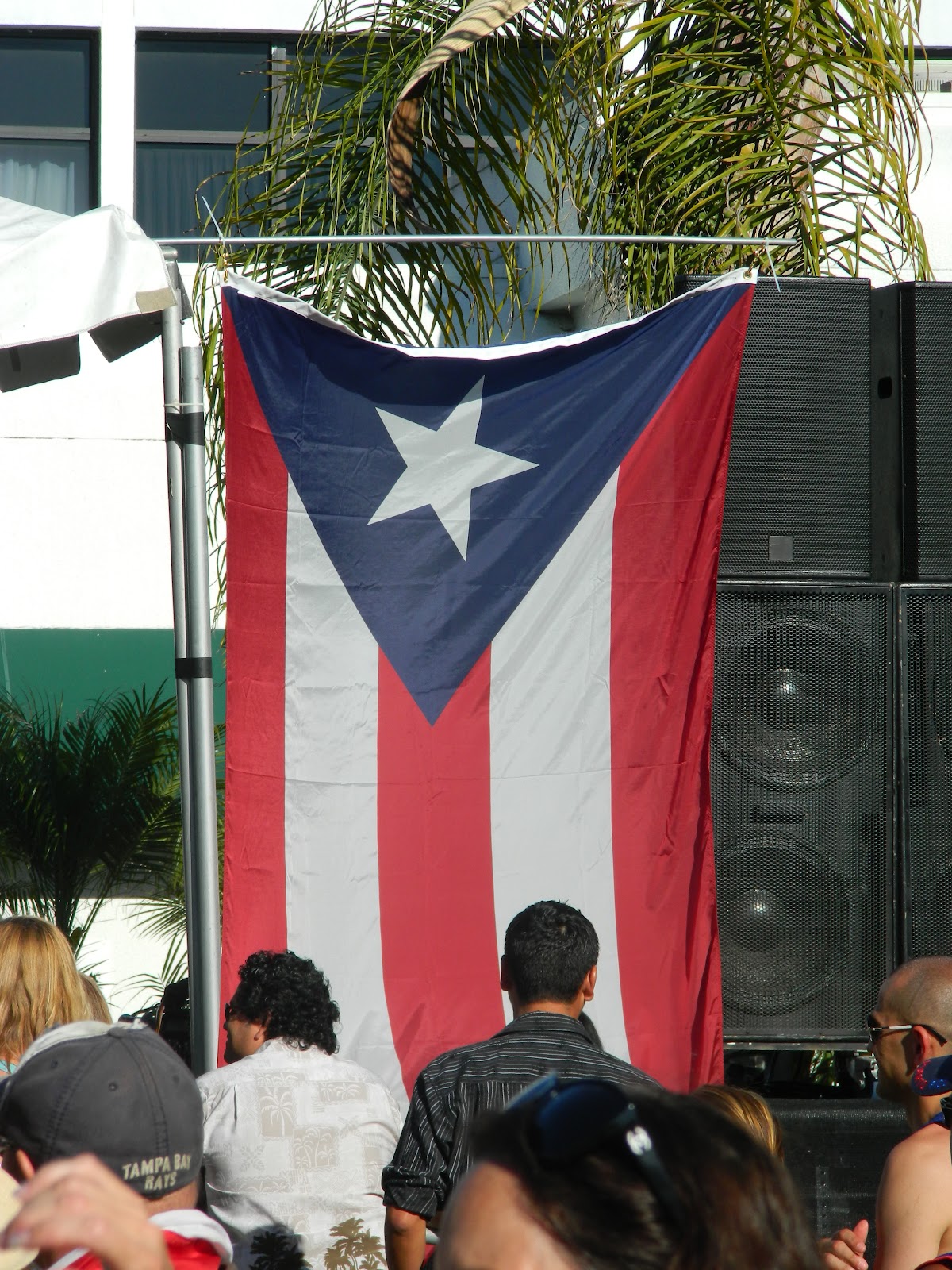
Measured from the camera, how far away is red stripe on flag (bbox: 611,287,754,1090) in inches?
161

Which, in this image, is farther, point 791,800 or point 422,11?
point 422,11

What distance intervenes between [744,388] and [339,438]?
1270mm

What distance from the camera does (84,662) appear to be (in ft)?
25.5

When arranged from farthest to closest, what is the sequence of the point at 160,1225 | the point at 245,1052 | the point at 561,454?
the point at 561,454 < the point at 245,1052 < the point at 160,1225

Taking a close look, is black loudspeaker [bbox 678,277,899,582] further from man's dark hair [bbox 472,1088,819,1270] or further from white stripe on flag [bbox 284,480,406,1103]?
man's dark hair [bbox 472,1088,819,1270]

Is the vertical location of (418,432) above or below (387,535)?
above

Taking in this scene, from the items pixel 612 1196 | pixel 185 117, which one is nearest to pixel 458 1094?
pixel 612 1196

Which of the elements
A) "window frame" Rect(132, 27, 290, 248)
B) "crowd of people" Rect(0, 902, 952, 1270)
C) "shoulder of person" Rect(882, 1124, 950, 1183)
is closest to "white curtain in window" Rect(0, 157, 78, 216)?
"window frame" Rect(132, 27, 290, 248)

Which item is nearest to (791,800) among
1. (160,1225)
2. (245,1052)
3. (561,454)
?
(561,454)

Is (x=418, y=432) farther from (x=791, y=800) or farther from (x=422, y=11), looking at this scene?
(x=422, y=11)

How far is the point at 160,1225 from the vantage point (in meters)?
1.53

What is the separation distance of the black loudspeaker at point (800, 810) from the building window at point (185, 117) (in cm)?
540

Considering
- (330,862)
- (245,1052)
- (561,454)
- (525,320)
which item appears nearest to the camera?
(245,1052)

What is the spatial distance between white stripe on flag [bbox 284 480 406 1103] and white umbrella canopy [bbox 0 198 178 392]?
2.47ft
